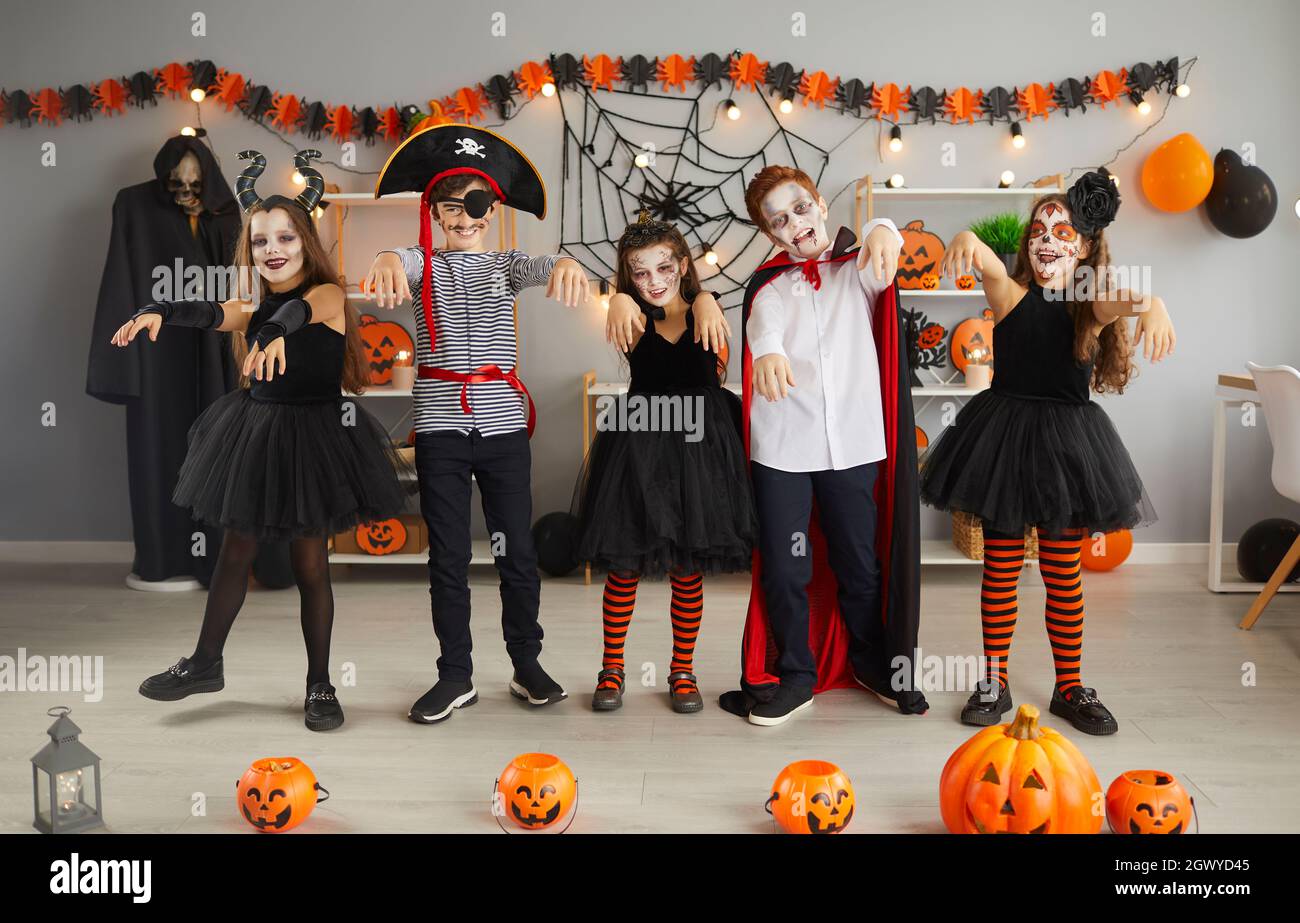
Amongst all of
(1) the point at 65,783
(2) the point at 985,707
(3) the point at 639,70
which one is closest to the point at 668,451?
(2) the point at 985,707

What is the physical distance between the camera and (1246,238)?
4.46 m

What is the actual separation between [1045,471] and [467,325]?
139 cm

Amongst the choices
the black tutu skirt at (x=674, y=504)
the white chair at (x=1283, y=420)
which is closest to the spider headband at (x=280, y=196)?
the black tutu skirt at (x=674, y=504)

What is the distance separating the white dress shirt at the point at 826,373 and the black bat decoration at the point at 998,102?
6.89ft

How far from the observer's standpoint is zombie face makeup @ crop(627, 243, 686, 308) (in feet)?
8.75

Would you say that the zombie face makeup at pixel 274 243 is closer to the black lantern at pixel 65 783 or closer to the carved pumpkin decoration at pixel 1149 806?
the black lantern at pixel 65 783

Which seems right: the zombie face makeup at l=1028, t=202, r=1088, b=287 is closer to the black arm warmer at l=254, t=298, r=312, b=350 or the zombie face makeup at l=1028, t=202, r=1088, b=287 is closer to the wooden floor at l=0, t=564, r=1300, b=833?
the wooden floor at l=0, t=564, r=1300, b=833

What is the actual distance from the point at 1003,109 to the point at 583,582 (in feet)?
8.03

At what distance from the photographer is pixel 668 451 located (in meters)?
2.72

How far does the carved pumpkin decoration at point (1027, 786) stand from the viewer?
1.97m

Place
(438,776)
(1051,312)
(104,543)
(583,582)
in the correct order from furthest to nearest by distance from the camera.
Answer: (104,543) → (583,582) → (1051,312) → (438,776)

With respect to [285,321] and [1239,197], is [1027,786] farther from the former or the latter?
[1239,197]

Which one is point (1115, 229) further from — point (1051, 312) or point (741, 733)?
point (741, 733)
